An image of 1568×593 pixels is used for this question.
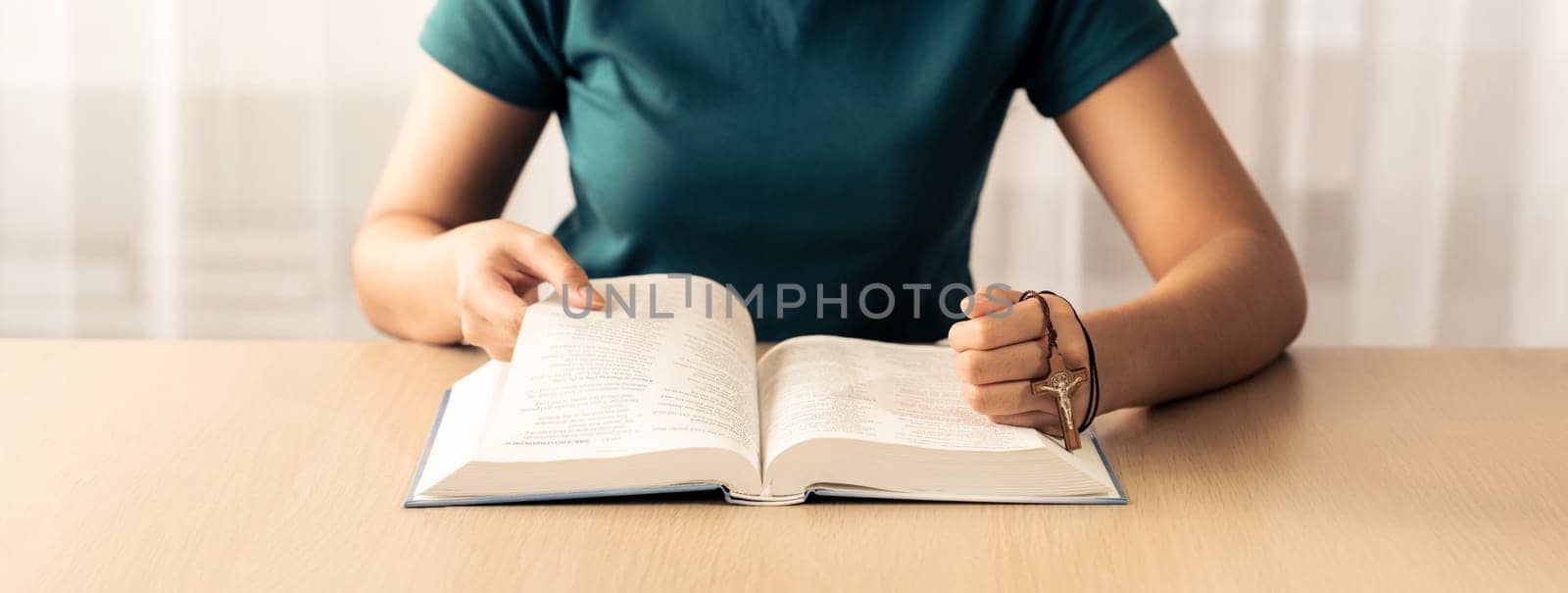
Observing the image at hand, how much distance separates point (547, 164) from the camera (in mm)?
2270

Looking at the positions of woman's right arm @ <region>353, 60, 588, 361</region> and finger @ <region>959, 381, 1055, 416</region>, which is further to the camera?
woman's right arm @ <region>353, 60, 588, 361</region>

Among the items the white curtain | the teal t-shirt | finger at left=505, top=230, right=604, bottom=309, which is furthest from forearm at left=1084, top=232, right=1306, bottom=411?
the white curtain

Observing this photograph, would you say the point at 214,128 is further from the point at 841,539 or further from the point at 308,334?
the point at 841,539

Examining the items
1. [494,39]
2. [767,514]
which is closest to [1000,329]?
[767,514]

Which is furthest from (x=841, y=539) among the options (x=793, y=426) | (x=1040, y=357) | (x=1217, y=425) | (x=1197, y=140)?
(x=1197, y=140)

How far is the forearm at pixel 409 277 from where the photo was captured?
3.43 ft

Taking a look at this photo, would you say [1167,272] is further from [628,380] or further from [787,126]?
[628,380]

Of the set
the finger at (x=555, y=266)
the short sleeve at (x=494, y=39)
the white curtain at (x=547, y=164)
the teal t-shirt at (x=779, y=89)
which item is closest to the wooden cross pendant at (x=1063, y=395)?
the finger at (x=555, y=266)

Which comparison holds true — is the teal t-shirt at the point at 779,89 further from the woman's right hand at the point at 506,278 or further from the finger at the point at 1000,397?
the finger at the point at 1000,397

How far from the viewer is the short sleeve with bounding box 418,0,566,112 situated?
4.01ft

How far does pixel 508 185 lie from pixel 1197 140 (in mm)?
659

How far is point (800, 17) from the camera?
1208mm

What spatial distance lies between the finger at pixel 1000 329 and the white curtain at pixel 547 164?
1459 millimetres

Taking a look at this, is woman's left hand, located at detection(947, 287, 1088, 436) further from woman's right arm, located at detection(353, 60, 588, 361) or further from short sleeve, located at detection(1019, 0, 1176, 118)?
short sleeve, located at detection(1019, 0, 1176, 118)
